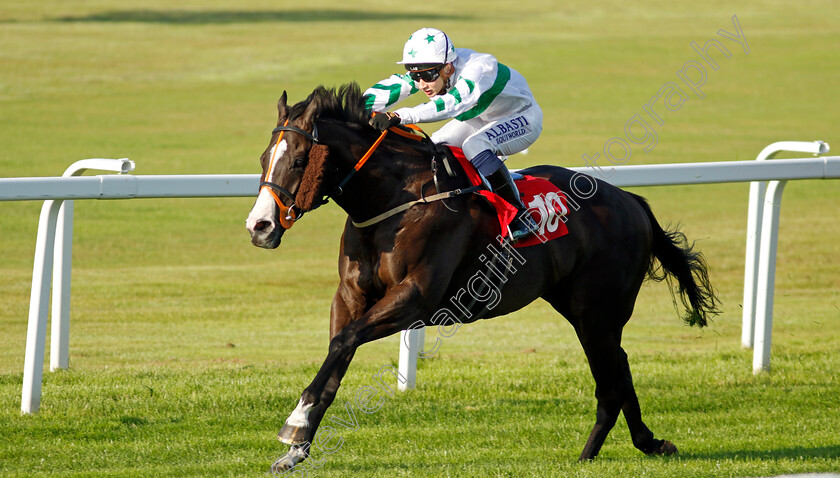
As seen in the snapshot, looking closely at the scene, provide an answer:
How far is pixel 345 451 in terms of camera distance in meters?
5.32

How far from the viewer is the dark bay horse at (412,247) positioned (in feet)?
14.8

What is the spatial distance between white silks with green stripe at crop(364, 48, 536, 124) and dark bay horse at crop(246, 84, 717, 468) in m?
0.20

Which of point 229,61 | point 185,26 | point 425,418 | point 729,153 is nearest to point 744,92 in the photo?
point 729,153

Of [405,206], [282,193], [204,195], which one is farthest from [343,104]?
[204,195]

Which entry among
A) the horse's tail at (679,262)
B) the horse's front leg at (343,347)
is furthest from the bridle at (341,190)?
the horse's tail at (679,262)

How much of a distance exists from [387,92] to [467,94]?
416 millimetres

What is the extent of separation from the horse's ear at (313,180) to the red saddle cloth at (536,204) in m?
0.81

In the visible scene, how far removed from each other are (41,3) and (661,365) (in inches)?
1771

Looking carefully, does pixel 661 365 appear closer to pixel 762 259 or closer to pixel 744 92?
pixel 762 259

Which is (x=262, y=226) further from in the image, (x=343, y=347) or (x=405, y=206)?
(x=405, y=206)

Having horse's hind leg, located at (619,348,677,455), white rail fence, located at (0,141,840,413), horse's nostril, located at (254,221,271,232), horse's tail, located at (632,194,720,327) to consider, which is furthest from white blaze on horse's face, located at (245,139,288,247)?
horse's tail, located at (632,194,720,327)

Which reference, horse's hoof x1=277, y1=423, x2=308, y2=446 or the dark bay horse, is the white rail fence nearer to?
the dark bay horse

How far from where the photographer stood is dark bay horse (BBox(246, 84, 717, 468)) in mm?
4523

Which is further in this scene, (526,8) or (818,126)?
(526,8)
